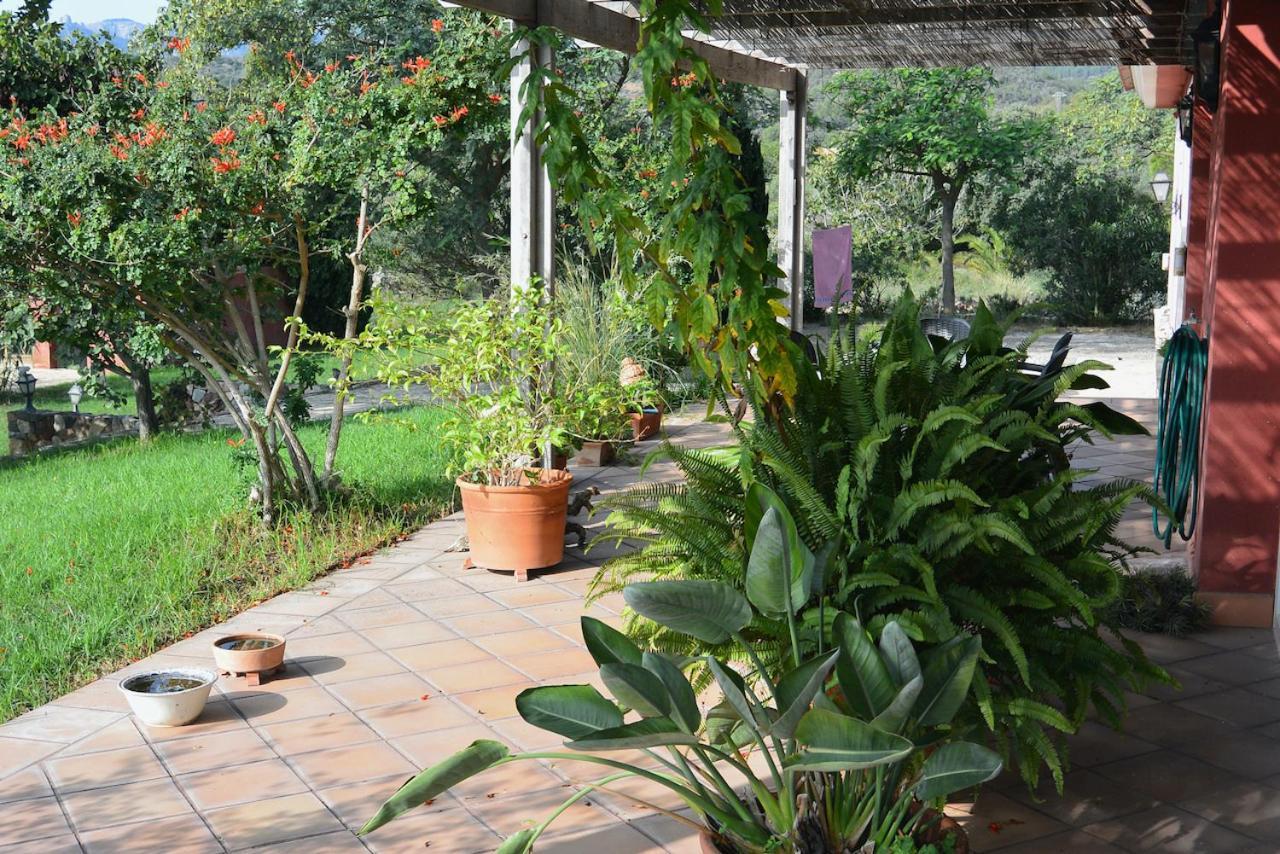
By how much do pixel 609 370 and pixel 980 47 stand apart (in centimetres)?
299

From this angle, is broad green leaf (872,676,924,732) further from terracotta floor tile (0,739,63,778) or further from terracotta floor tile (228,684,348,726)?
terracotta floor tile (0,739,63,778)

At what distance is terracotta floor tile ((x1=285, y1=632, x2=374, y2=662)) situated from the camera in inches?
167

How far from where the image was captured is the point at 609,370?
8.10 meters

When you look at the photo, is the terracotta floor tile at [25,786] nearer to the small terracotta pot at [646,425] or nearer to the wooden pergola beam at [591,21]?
the wooden pergola beam at [591,21]

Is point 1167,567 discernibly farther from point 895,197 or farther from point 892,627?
point 895,197

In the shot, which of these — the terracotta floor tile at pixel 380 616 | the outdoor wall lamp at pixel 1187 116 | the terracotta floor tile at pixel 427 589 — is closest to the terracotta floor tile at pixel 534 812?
the terracotta floor tile at pixel 380 616

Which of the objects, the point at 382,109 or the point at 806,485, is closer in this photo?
the point at 806,485

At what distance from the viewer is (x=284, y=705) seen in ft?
12.4

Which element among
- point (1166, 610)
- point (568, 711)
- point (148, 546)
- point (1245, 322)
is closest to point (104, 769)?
point (568, 711)

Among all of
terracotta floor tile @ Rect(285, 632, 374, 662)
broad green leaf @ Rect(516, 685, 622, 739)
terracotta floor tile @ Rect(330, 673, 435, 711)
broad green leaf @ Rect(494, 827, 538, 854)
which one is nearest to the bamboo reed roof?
terracotta floor tile @ Rect(285, 632, 374, 662)

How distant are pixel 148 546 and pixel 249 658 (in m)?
1.93

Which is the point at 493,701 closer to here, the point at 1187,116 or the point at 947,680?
the point at 947,680

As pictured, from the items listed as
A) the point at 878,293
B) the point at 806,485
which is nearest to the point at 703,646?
the point at 806,485

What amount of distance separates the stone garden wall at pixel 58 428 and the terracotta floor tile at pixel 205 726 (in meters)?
6.89
